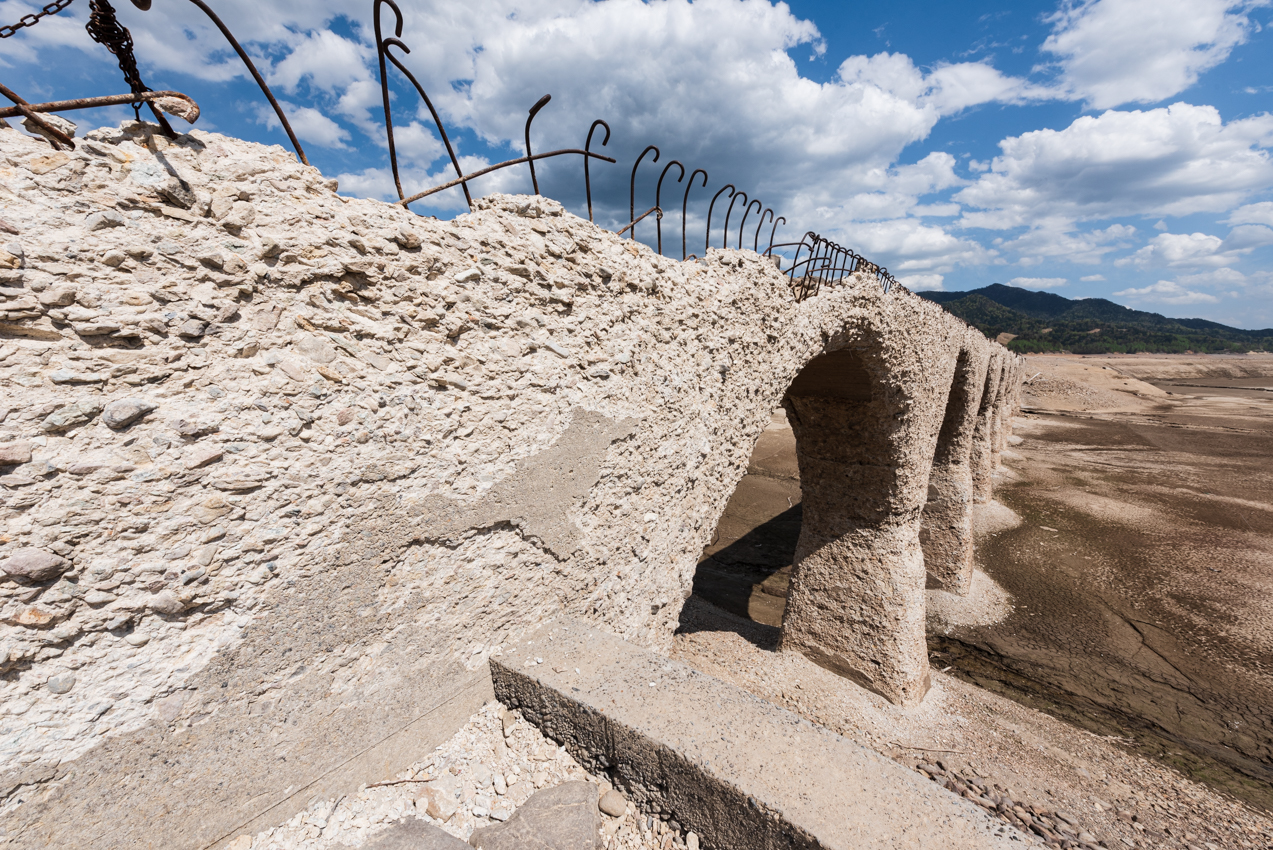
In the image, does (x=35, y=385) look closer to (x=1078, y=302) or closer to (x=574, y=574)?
(x=574, y=574)

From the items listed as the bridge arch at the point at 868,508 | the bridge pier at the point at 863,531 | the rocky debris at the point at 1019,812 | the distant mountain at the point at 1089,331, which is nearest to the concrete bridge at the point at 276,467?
the bridge arch at the point at 868,508

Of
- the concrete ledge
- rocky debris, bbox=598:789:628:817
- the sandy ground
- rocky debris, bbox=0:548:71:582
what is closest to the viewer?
rocky debris, bbox=0:548:71:582

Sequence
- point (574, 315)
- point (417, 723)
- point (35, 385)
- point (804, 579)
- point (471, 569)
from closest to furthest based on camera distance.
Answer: point (35, 385), point (417, 723), point (471, 569), point (574, 315), point (804, 579)

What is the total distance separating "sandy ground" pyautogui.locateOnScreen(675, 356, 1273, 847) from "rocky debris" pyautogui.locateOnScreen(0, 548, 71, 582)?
5.00 m

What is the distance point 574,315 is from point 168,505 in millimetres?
1359

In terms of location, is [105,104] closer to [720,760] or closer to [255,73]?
[255,73]

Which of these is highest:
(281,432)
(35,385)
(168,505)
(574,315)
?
(574,315)

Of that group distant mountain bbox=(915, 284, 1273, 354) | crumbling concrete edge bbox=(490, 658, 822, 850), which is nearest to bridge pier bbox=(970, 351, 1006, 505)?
crumbling concrete edge bbox=(490, 658, 822, 850)

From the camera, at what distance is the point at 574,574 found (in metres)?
2.14

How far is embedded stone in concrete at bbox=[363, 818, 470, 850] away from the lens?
4.32 ft

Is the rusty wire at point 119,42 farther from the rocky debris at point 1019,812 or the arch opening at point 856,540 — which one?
the rocky debris at point 1019,812

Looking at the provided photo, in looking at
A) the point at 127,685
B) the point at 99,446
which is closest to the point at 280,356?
the point at 99,446

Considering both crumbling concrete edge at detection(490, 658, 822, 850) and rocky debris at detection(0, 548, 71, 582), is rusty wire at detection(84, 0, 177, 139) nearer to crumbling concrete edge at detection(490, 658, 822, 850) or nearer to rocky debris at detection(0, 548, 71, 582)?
rocky debris at detection(0, 548, 71, 582)

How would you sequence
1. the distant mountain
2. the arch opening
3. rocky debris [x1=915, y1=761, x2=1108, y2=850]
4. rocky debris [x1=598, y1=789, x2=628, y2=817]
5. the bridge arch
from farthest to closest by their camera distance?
the distant mountain → the arch opening → the bridge arch → rocky debris [x1=915, y1=761, x2=1108, y2=850] → rocky debris [x1=598, y1=789, x2=628, y2=817]
